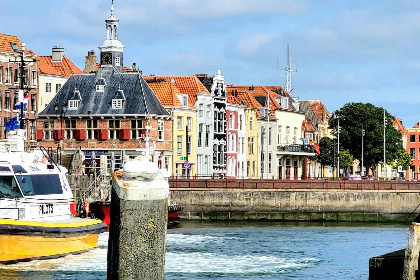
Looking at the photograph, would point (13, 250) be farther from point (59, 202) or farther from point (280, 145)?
point (280, 145)

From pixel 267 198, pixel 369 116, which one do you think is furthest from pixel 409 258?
pixel 369 116

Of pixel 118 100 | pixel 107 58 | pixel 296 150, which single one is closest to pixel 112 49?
pixel 107 58

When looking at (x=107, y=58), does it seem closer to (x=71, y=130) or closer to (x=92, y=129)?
(x=92, y=129)

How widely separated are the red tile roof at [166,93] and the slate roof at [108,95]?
2965mm

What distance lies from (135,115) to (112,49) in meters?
9.62

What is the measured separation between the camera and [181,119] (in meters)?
105

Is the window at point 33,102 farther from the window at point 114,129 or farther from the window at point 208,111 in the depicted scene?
the window at point 208,111

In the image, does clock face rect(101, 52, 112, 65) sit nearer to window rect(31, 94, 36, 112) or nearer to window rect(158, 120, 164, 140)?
window rect(31, 94, 36, 112)

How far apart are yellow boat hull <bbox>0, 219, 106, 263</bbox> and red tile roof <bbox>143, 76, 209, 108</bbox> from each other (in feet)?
200

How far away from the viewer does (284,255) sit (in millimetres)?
55344

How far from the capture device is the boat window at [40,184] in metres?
45.2

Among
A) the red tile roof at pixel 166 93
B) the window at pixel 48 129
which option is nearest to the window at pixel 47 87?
the window at pixel 48 129

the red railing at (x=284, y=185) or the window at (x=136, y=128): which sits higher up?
the window at (x=136, y=128)

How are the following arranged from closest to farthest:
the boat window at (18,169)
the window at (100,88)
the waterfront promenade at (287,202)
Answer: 1. the boat window at (18,169)
2. the waterfront promenade at (287,202)
3. the window at (100,88)
